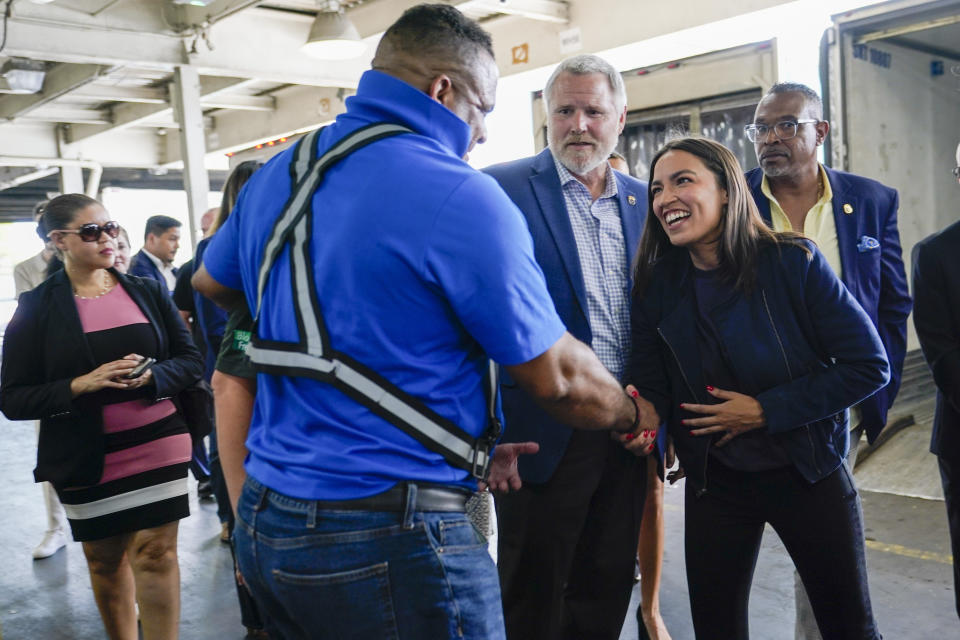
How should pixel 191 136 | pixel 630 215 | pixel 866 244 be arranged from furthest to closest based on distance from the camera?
pixel 191 136, pixel 866 244, pixel 630 215

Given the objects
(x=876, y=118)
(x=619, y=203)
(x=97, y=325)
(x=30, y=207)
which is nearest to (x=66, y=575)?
(x=97, y=325)

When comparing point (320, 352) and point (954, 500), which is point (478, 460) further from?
point (954, 500)

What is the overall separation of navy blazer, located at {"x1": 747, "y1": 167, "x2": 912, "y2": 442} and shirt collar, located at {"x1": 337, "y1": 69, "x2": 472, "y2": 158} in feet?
6.02

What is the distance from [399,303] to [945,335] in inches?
85.8

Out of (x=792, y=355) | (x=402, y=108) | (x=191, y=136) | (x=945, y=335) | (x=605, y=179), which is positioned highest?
(x=191, y=136)

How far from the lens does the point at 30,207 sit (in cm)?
2448

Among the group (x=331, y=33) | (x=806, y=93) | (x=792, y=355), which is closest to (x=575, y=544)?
(x=792, y=355)

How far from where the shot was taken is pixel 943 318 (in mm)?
2807

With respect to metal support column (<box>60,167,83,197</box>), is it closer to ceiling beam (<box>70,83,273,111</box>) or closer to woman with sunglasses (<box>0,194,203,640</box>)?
ceiling beam (<box>70,83,273,111</box>)

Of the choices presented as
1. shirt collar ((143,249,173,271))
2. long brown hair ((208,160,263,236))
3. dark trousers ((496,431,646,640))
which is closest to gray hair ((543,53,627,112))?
dark trousers ((496,431,646,640))

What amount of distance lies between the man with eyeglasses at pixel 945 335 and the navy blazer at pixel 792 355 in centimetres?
57

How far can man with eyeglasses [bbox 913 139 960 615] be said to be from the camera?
276 centimetres

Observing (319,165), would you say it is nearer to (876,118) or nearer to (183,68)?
(876,118)

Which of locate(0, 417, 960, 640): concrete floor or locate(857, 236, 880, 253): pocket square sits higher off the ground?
locate(857, 236, 880, 253): pocket square
